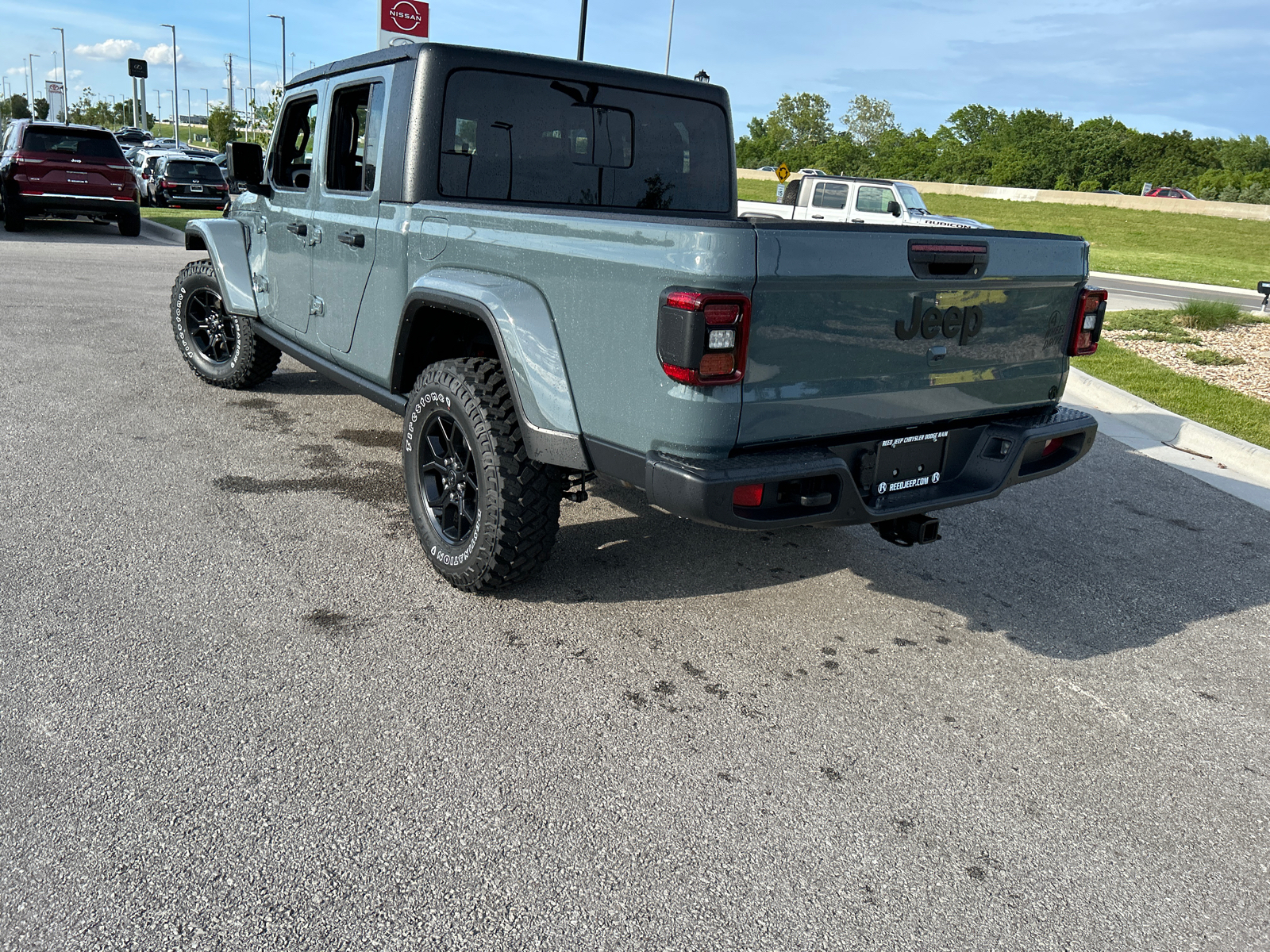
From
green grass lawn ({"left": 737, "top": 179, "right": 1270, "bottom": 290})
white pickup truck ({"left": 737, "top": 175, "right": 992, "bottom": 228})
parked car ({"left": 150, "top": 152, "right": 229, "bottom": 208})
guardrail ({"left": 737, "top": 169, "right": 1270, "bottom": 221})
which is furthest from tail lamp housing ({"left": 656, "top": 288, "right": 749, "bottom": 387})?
guardrail ({"left": 737, "top": 169, "right": 1270, "bottom": 221})

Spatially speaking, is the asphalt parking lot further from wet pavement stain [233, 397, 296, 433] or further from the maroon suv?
the maroon suv

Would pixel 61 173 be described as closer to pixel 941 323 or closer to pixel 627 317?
pixel 627 317

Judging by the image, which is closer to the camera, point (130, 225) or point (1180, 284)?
point (130, 225)

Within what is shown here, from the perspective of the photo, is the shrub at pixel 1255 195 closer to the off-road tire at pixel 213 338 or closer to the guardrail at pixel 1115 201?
the guardrail at pixel 1115 201

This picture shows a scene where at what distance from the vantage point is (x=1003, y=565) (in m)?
4.73

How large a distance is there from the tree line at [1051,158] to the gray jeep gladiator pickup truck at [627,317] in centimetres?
6329

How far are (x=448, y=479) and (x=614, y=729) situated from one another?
4.76 ft

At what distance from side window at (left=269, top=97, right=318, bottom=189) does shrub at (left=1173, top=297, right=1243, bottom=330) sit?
38.6 feet

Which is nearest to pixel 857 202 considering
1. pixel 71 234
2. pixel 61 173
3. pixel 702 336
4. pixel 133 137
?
pixel 61 173

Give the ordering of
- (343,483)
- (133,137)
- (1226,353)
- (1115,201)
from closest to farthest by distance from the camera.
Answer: (343,483) < (1226,353) < (1115,201) < (133,137)

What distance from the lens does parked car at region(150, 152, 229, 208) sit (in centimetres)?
2452

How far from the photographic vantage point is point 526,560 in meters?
3.83

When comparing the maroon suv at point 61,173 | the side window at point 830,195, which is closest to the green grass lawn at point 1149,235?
the side window at point 830,195

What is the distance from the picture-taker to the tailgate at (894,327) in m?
3.03
